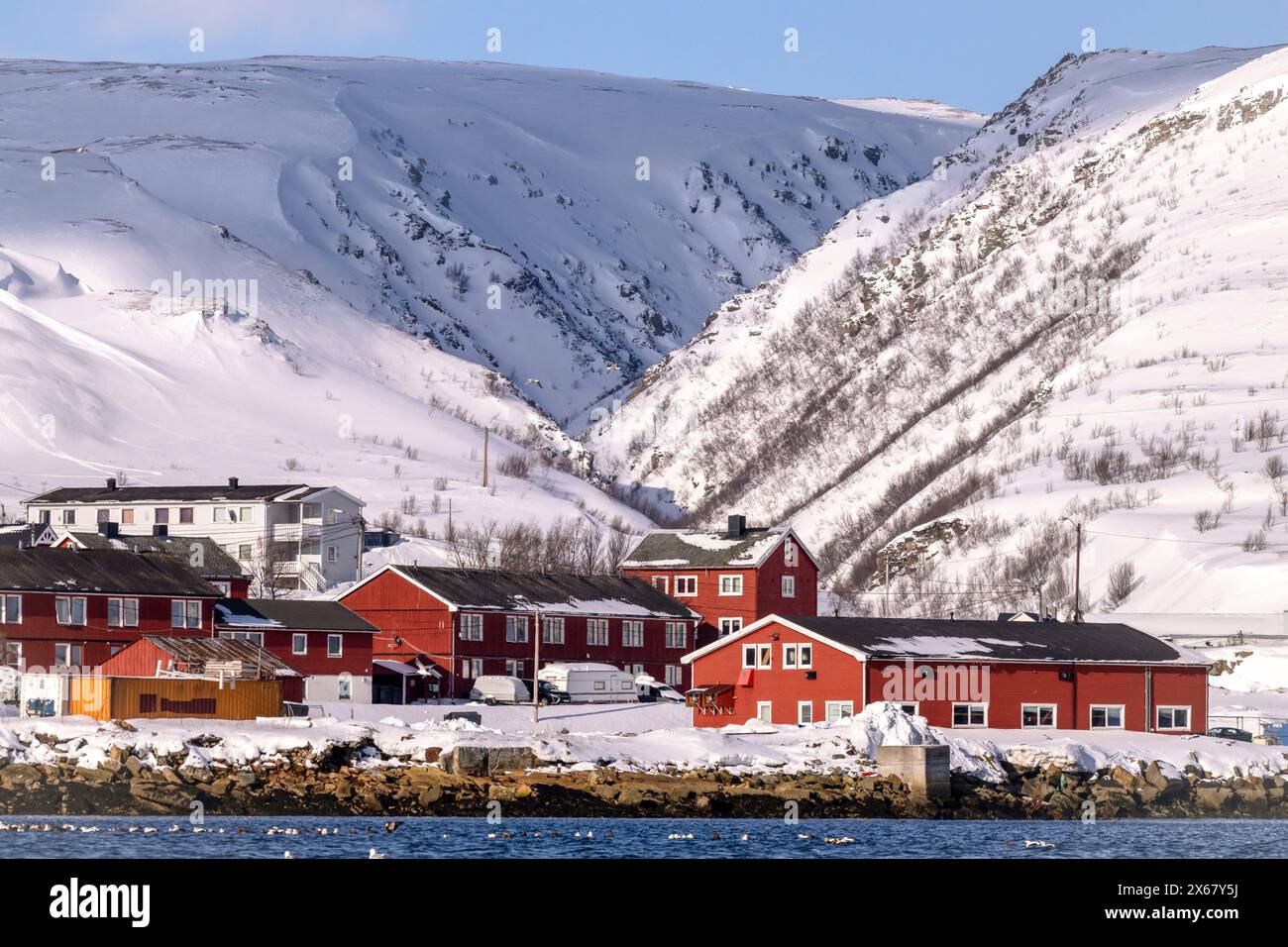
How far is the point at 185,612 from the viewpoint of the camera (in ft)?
251

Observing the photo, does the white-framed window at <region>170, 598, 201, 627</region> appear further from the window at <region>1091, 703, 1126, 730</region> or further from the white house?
the window at <region>1091, 703, 1126, 730</region>

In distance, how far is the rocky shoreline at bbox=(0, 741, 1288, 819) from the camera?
50062 millimetres

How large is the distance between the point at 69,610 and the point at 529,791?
88.6ft

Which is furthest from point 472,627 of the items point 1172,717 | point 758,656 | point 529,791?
point 529,791

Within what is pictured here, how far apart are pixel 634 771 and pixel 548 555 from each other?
6575 cm

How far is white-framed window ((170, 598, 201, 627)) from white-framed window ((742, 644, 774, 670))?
19025 mm

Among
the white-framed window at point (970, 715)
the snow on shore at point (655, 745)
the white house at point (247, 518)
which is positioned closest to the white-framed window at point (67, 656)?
the snow on shore at point (655, 745)

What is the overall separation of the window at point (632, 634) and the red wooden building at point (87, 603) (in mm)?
16605

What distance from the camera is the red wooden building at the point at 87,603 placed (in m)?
72.8

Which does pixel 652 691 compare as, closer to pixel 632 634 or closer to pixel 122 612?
pixel 632 634

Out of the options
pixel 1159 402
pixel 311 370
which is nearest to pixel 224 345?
pixel 311 370
